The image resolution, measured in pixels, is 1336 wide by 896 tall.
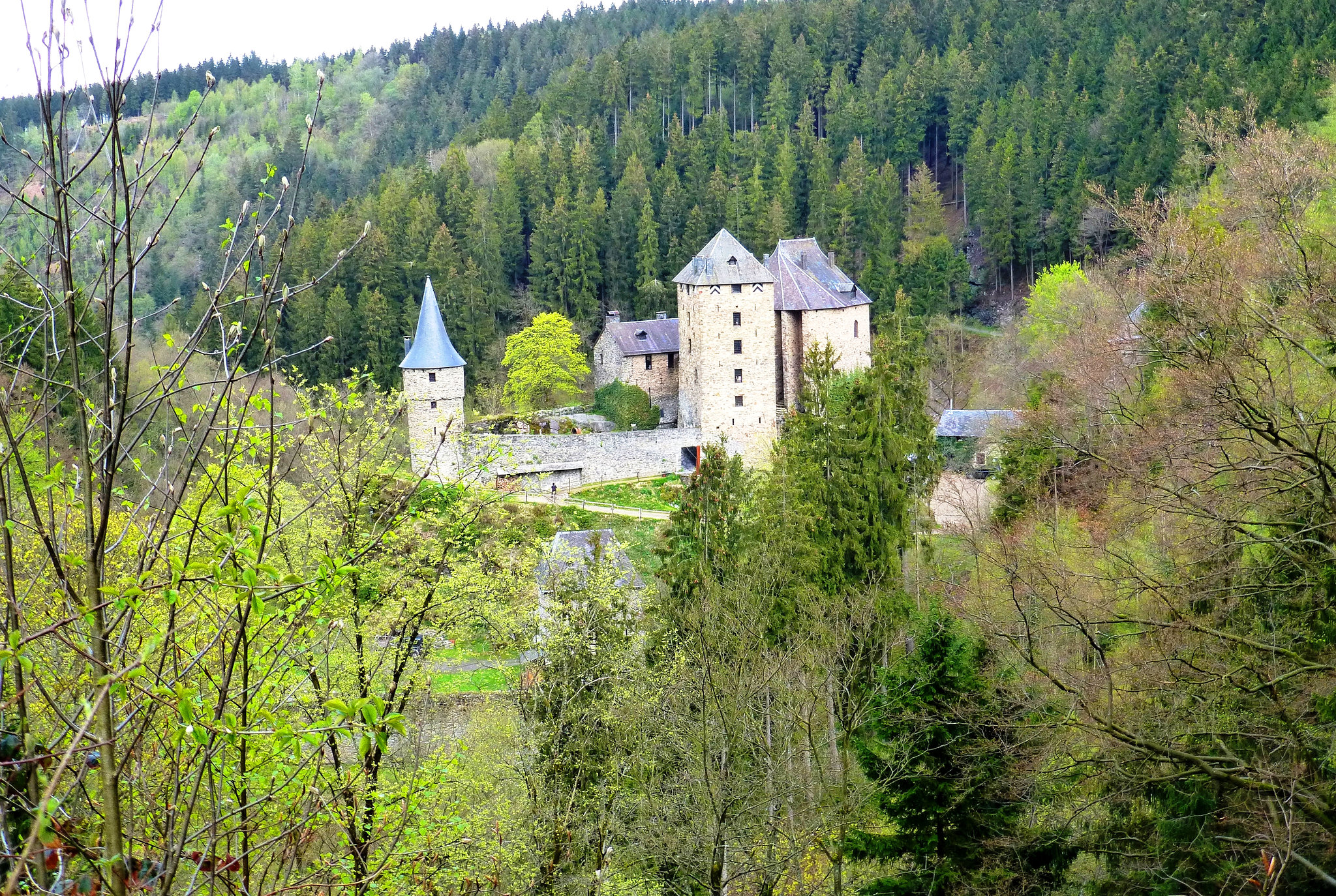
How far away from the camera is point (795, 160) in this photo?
53.9 meters

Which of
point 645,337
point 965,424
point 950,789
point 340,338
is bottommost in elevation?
point 950,789

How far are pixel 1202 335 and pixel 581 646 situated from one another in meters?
6.87

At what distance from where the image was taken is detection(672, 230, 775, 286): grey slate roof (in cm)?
3578

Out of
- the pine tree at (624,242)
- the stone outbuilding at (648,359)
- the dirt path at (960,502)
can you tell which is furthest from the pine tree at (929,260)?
the dirt path at (960,502)

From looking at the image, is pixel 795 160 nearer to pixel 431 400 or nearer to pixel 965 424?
pixel 965 424

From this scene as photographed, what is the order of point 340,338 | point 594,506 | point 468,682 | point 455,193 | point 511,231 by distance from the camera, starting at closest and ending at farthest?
1. point 468,682
2. point 594,506
3. point 340,338
4. point 511,231
5. point 455,193

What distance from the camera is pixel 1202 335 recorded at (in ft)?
38.6

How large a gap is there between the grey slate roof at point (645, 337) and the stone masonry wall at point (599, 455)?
4034 mm

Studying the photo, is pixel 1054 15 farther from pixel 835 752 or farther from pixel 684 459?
pixel 835 752

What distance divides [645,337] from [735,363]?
520 centimetres

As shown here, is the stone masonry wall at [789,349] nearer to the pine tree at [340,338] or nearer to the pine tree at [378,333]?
the pine tree at [378,333]

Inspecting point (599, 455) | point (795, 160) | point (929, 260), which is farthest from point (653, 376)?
point (795, 160)

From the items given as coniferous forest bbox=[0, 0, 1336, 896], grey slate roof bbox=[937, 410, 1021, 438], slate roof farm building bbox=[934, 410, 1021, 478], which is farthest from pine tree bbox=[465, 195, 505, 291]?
slate roof farm building bbox=[934, 410, 1021, 478]

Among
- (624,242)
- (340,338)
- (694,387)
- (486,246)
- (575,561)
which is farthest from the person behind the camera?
(486,246)
